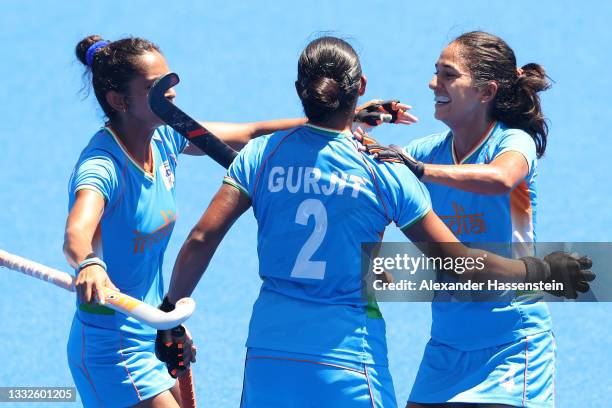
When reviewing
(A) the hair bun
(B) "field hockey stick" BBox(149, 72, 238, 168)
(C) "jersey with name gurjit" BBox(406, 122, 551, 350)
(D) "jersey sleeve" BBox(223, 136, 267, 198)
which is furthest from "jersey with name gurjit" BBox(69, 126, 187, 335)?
(C) "jersey with name gurjit" BBox(406, 122, 551, 350)

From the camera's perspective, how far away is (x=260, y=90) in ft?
32.5

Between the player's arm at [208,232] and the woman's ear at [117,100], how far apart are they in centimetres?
88

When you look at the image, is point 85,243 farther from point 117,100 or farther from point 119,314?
point 117,100

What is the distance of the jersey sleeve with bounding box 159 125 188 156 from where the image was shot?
15.1 feet

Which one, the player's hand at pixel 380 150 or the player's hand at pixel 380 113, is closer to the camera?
the player's hand at pixel 380 150

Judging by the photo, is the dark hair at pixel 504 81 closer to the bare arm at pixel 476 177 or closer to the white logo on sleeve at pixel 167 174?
the bare arm at pixel 476 177

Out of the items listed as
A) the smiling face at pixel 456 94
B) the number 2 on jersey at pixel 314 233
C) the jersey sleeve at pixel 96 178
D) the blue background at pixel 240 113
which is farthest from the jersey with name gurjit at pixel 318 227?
the blue background at pixel 240 113

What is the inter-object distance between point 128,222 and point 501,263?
1305 millimetres

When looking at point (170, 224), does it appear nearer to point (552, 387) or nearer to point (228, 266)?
point (552, 387)

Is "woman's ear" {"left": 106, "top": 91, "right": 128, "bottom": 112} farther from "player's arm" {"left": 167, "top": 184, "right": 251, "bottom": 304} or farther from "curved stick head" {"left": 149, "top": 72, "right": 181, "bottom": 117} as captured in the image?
"player's arm" {"left": 167, "top": 184, "right": 251, "bottom": 304}

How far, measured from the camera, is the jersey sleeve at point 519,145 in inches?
163

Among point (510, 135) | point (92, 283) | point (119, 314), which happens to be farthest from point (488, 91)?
point (92, 283)

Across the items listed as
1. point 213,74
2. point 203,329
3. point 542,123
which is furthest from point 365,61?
point 542,123

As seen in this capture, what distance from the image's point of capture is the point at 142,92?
4297 millimetres
